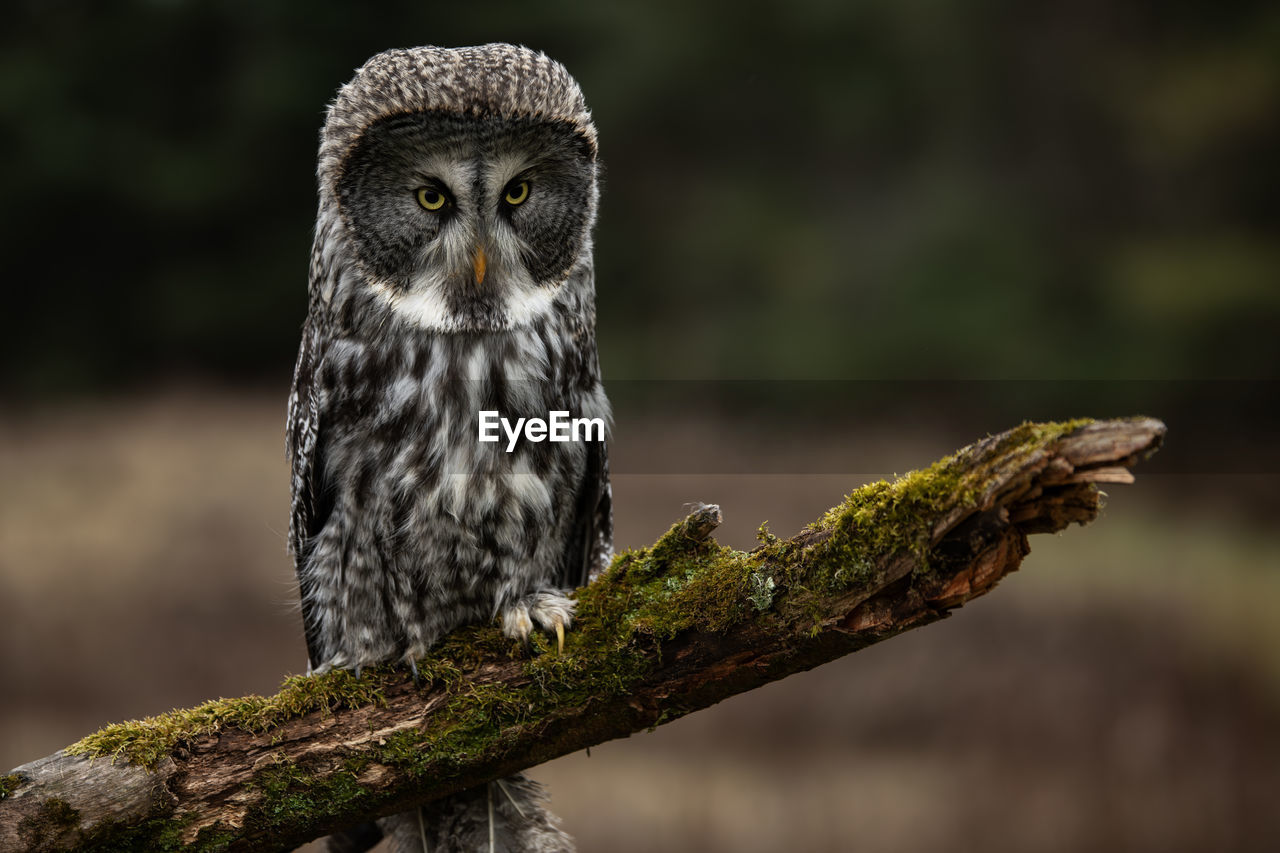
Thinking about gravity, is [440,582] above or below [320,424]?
below

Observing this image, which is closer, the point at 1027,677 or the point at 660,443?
the point at 1027,677

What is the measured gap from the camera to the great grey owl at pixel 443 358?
1.81 metres

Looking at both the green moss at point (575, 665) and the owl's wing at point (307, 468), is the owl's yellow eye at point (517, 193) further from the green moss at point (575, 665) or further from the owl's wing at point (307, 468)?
the green moss at point (575, 665)

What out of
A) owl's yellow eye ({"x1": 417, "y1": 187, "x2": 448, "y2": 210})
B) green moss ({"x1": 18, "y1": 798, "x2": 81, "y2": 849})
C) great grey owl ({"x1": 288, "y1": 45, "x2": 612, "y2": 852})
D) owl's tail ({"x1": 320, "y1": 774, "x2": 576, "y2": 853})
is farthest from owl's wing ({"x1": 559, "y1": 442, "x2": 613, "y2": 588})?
green moss ({"x1": 18, "y1": 798, "x2": 81, "y2": 849})

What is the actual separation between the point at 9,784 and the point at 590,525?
41.4 inches

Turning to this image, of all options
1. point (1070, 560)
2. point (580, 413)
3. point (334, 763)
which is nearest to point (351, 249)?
point (580, 413)

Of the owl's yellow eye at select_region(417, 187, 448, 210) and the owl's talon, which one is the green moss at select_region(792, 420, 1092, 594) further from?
the owl's yellow eye at select_region(417, 187, 448, 210)

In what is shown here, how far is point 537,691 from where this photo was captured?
1.71 metres

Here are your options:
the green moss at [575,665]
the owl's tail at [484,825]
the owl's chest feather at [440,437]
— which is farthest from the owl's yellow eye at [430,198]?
the owl's tail at [484,825]

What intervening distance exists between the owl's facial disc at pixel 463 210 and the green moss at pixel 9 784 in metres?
0.91

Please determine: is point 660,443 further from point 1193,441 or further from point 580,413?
point 580,413

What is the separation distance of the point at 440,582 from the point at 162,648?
3234 millimetres

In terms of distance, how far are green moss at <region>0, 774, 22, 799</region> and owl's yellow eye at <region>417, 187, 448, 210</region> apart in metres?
1.06

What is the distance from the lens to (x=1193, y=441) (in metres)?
6.31
